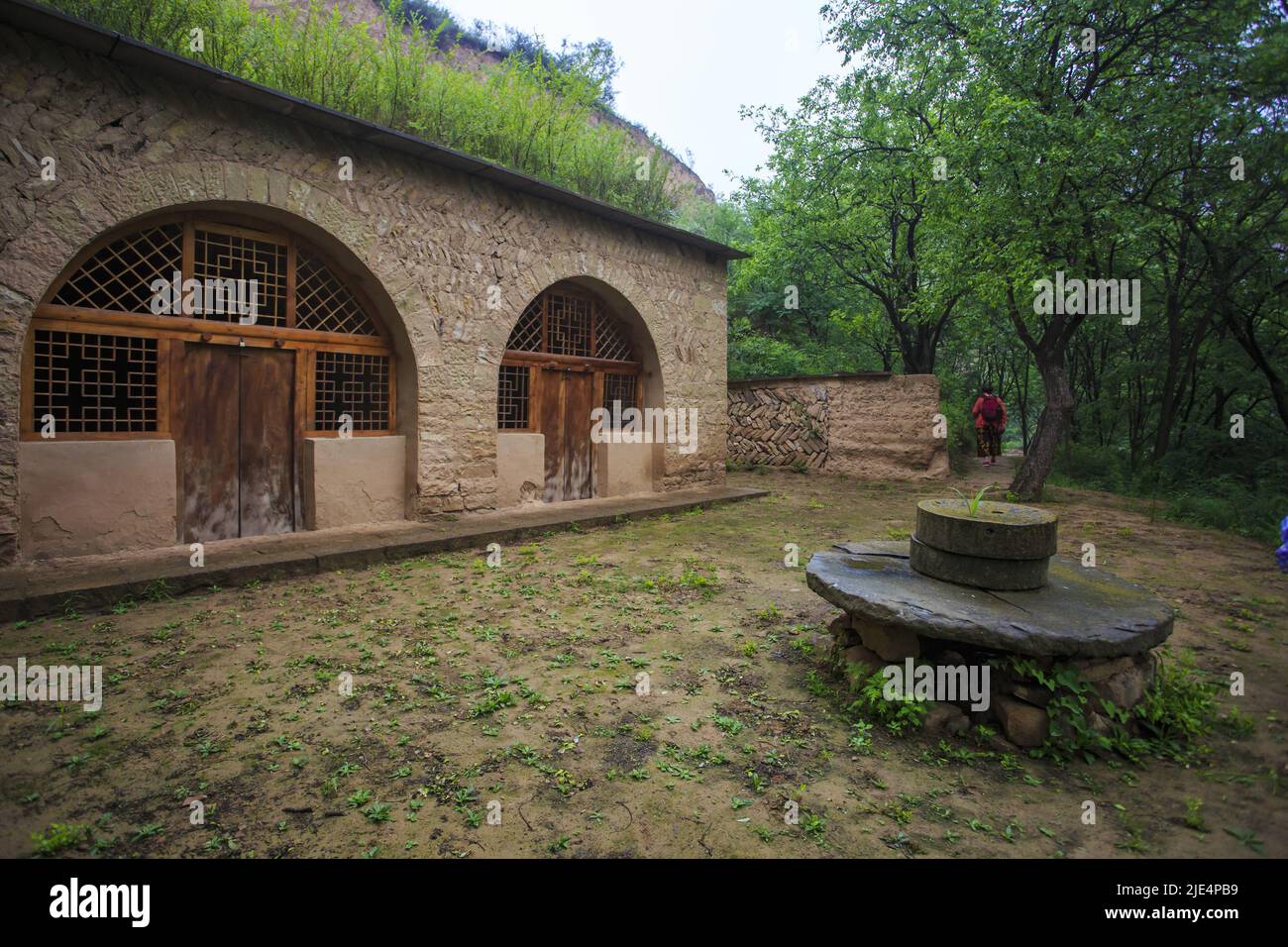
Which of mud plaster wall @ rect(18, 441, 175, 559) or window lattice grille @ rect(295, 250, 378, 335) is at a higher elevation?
window lattice grille @ rect(295, 250, 378, 335)

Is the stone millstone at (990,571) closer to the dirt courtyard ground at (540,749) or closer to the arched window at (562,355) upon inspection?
the dirt courtyard ground at (540,749)

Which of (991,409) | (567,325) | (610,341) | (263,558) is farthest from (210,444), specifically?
(991,409)

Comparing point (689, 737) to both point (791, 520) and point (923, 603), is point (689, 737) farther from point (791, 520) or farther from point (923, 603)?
point (791, 520)

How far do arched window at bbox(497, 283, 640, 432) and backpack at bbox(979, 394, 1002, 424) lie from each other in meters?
7.58

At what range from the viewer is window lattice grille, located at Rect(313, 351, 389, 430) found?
680 centimetres

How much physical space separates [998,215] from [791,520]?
15.9 feet

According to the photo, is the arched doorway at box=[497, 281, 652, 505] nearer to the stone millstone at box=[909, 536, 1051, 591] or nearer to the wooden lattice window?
the wooden lattice window

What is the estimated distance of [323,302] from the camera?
6.78 meters

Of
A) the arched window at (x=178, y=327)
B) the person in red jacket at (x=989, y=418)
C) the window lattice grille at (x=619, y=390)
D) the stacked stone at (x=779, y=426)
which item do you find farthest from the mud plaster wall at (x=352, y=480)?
the person in red jacket at (x=989, y=418)

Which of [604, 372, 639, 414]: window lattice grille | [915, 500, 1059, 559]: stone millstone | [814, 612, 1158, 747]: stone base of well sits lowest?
[814, 612, 1158, 747]: stone base of well

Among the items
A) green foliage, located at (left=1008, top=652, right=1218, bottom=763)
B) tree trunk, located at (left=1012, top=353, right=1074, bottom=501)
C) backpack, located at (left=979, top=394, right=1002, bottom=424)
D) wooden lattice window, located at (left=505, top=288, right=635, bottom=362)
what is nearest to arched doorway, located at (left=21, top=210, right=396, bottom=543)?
wooden lattice window, located at (left=505, top=288, right=635, bottom=362)

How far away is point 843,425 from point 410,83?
955 centimetres

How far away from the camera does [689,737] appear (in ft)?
9.55

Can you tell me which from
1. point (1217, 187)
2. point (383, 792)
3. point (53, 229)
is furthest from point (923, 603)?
point (1217, 187)
